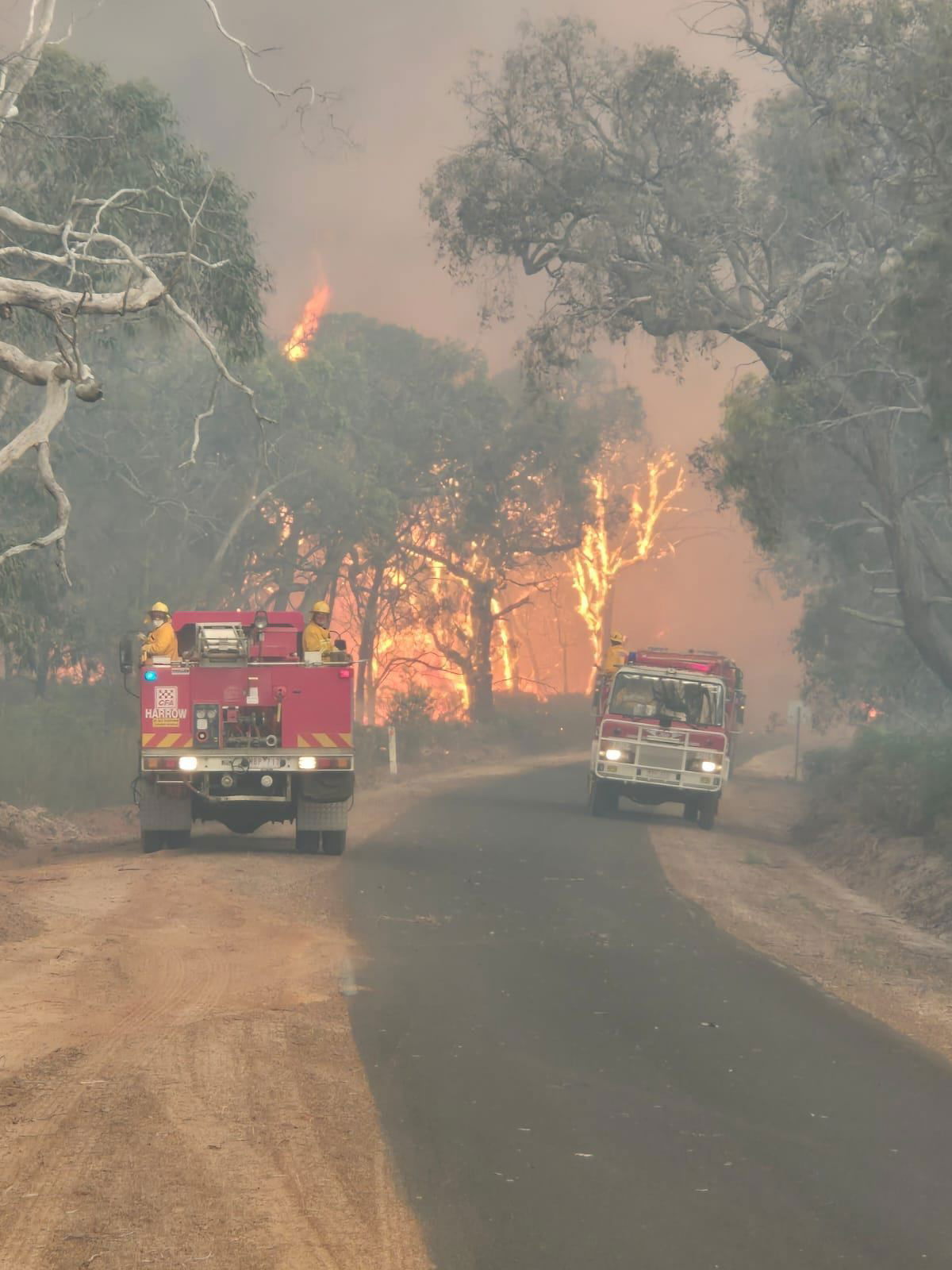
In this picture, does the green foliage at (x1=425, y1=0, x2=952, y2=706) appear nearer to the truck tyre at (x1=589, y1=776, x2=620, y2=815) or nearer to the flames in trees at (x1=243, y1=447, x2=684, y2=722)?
the truck tyre at (x1=589, y1=776, x2=620, y2=815)

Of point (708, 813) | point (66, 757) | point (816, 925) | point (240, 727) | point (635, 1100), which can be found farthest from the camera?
point (66, 757)

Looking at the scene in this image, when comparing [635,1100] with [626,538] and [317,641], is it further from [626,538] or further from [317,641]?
[626,538]

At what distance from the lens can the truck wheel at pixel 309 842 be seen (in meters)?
17.6

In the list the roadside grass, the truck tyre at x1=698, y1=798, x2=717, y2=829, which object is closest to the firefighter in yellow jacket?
the truck tyre at x1=698, y1=798, x2=717, y2=829

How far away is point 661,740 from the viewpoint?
23359 mm

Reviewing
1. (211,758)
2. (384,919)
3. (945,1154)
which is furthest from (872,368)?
(945,1154)

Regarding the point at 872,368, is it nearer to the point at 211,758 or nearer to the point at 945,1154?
the point at 211,758

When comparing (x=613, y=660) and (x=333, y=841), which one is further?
(x=613, y=660)

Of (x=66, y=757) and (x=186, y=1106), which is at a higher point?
(x=66, y=757)

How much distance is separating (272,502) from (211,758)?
111 ft

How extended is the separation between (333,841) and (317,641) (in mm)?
2428

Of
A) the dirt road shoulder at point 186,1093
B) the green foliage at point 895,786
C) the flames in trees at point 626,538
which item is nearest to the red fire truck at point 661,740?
the green foliage at point 895,786

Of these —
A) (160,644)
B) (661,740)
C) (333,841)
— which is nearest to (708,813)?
(661,740)

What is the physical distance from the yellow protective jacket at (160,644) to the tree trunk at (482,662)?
3592cm
